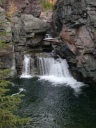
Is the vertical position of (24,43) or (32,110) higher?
(24,43)

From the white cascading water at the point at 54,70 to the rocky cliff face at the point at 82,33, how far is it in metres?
4.01

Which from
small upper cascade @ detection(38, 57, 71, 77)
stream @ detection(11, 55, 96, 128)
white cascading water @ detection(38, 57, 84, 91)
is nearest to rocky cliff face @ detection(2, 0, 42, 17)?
stream @ detection(11, 55, 96, 128)

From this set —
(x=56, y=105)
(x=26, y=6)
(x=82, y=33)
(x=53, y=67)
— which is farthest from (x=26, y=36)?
(x=56, y=105)

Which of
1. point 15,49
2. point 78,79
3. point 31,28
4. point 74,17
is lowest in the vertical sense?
point 78,79

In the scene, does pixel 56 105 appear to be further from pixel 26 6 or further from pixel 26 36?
pixel 26 6

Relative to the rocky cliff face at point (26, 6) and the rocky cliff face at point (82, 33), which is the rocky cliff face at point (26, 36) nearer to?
the rocky cliff face at point (26, 6)

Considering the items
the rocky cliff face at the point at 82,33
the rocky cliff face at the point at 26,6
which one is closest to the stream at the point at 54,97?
the rocky cliff face at the point at 82,33

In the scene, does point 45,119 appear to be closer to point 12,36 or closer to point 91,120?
point 91,120

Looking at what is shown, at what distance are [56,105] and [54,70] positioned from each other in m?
12.6

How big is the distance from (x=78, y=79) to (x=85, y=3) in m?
11.4

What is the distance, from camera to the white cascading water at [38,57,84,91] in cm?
3806

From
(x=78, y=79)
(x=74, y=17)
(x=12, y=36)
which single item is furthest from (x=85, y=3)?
(x=12, y=36)

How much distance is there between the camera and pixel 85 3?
102 feet

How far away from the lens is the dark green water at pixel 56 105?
77.3 feet
